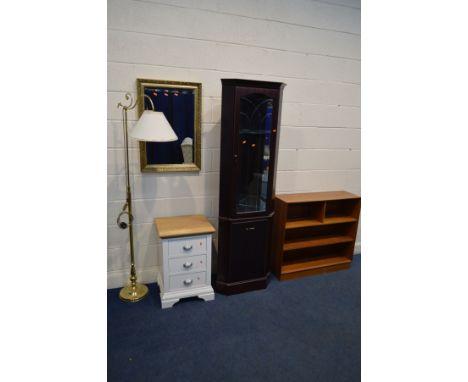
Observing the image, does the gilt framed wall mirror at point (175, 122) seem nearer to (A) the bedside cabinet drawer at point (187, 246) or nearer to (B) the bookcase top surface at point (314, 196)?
(A) the bedside cabinet drawer at point (187, 246)

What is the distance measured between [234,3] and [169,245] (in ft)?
6.85

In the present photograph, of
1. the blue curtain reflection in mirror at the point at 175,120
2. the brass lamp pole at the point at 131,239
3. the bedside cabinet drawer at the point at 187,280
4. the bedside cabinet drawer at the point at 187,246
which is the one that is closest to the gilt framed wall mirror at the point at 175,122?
the blue curtain reflection in mirror at the point at 175,120

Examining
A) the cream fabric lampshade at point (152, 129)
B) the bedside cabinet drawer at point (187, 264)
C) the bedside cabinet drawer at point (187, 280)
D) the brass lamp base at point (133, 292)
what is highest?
the cream fabric lampshade at point (152, 129)

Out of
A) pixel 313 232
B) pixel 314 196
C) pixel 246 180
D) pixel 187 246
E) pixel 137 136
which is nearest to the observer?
pixel 137 136

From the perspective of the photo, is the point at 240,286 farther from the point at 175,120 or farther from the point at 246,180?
the point at 175,120

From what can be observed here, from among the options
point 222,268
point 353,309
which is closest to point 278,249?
point 222,268

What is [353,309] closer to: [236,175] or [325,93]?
[236,175]

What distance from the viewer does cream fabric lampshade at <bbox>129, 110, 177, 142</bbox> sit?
195 cm

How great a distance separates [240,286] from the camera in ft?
8.45

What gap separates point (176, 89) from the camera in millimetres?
2359

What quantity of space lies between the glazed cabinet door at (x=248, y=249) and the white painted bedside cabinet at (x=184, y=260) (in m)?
0.22

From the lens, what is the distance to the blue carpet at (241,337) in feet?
5.82

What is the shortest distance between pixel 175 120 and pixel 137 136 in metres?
0.53

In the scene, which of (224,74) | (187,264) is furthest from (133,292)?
(224,74)
